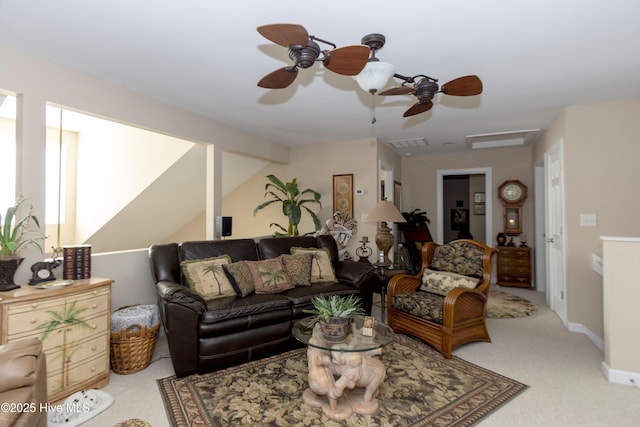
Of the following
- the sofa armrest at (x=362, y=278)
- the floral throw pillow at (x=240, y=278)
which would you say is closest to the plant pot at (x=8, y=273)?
the floral throw pillow at (x=240, y=278)

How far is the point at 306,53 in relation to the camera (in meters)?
1.73

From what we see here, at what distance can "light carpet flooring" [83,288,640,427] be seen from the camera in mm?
2010

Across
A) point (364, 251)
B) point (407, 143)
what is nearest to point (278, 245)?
point (364, 251)

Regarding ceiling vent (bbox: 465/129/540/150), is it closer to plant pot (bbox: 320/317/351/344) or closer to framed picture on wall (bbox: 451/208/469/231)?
framed picture on wall (bbox: 451/208/469/231)

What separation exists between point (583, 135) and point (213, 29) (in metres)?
3.89

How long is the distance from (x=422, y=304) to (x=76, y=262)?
9.74ft

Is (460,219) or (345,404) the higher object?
(460,219)

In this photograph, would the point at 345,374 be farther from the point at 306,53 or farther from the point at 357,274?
the point at 306,53

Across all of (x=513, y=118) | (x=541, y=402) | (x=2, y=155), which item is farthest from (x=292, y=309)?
(x=2, y=155)

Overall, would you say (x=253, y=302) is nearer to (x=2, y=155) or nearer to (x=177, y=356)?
(x=177, y=356)

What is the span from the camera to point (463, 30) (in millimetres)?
2107

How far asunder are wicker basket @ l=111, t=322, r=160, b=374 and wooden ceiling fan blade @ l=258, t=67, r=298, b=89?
2206 mm

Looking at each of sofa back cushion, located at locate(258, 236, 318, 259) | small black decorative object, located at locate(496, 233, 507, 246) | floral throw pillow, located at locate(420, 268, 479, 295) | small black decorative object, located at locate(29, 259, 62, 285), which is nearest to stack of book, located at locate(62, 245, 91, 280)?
small black decorative object, located at locate(29, 259, 62, 285)

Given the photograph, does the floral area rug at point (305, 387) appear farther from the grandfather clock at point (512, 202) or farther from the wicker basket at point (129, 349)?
the grandfather clock at point (512, 202)
